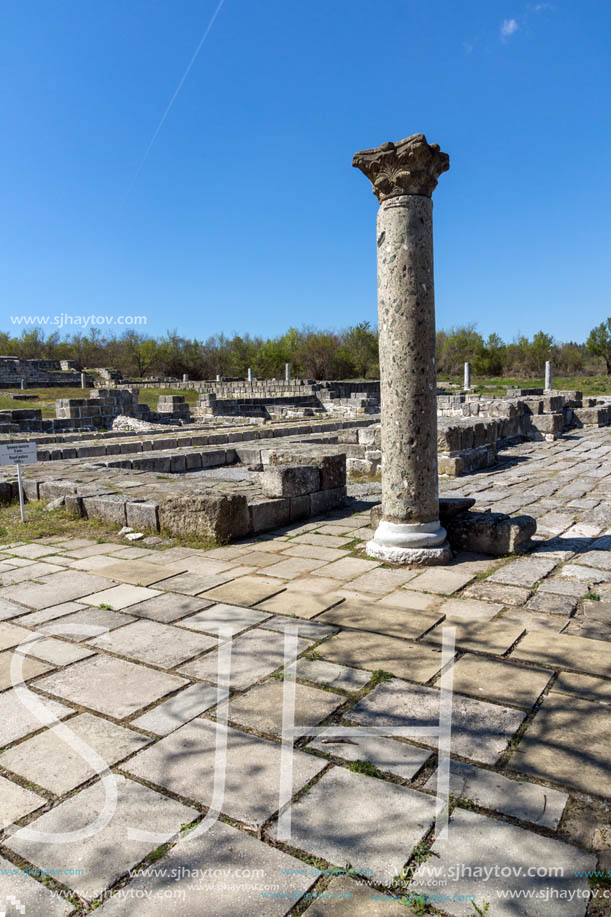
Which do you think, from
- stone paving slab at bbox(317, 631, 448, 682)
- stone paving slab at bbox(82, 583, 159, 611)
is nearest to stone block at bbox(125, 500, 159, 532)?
stone paving slab at bbox(82, 583, 159, 611)

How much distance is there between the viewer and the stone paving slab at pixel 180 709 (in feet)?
9.26

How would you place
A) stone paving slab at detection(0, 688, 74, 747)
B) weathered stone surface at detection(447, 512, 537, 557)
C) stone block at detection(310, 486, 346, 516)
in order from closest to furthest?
stone paving slab at detection(0, 688, 74, 747) → weathered stone surface at detection(447, 512, 537, 557) → stone block at detection(310, 486, 346, 516)

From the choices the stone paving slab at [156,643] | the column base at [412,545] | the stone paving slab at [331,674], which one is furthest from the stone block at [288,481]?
the stone paving slab at [331,674]

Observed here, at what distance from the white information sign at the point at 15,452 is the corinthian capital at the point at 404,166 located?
16.2 feet

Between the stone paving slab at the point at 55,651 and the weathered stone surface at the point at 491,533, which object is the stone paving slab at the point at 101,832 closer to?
the stone paving slab at the point at 55,651

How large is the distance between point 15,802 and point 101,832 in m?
0.43

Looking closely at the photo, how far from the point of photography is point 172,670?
3.38 m

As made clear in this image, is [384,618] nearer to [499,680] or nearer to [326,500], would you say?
[499,680]

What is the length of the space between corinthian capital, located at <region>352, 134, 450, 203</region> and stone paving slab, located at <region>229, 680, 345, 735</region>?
161 inches

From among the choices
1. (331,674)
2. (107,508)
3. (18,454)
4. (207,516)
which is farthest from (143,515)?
(331,674)

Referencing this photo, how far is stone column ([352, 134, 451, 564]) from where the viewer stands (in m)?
5.17

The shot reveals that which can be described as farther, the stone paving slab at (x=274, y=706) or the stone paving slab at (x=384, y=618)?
the stone paving slab at (x=384, y=618)

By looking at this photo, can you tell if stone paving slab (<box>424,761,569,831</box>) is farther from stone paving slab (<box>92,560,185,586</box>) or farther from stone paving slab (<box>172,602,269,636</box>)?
stone paving slab (<box>92,560,185,586</box>)

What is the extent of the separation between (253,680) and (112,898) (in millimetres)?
1409
